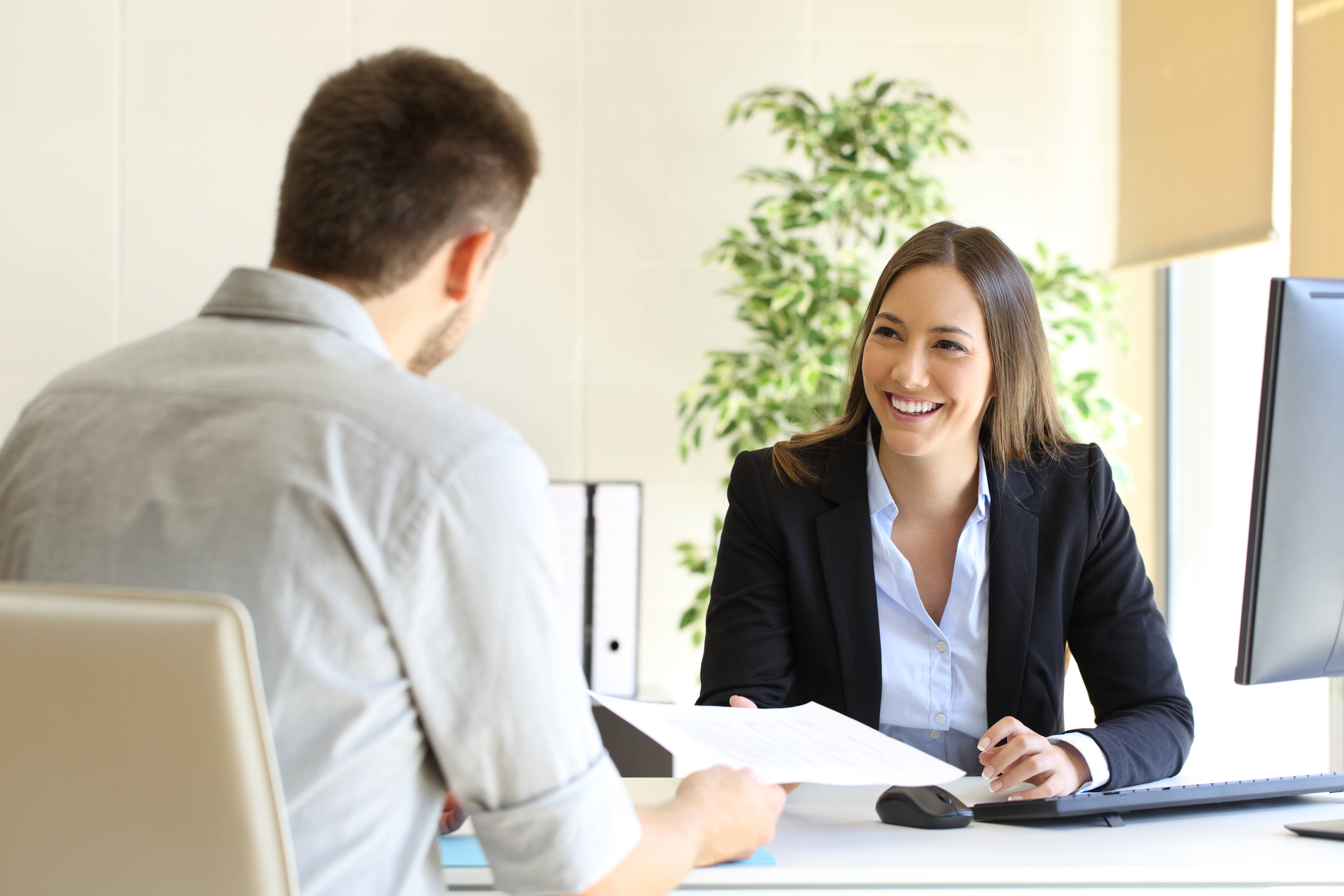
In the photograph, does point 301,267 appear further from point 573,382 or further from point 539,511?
point 573,382

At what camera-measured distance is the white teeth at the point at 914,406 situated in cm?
182

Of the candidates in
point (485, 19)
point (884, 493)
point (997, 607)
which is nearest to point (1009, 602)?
point (997, 607)

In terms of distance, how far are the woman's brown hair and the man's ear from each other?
3.29 ft

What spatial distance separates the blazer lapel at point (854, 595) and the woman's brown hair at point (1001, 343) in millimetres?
93

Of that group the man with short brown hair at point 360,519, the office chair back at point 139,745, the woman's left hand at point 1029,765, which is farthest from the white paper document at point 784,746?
the office chair back at point 139,745

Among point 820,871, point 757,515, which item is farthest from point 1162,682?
point 820,871

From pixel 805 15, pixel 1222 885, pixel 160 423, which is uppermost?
pixel 805 15

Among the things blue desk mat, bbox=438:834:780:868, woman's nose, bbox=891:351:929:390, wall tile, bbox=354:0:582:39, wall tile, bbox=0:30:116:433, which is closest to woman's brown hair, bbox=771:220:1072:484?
woman's nose, bbox=891:351:929:390

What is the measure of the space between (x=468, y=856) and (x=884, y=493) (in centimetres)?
94

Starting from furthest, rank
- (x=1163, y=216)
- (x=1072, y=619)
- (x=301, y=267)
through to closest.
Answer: (x=1163, y=216) → (x=1072, y=619) → (x=301, y=267)

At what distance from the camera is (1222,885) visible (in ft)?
3.74

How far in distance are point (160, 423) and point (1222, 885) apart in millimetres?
1039

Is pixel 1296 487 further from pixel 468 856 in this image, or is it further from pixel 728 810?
pixel 468 856

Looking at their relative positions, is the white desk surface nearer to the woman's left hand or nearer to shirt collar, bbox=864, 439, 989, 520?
the woman's left hand
